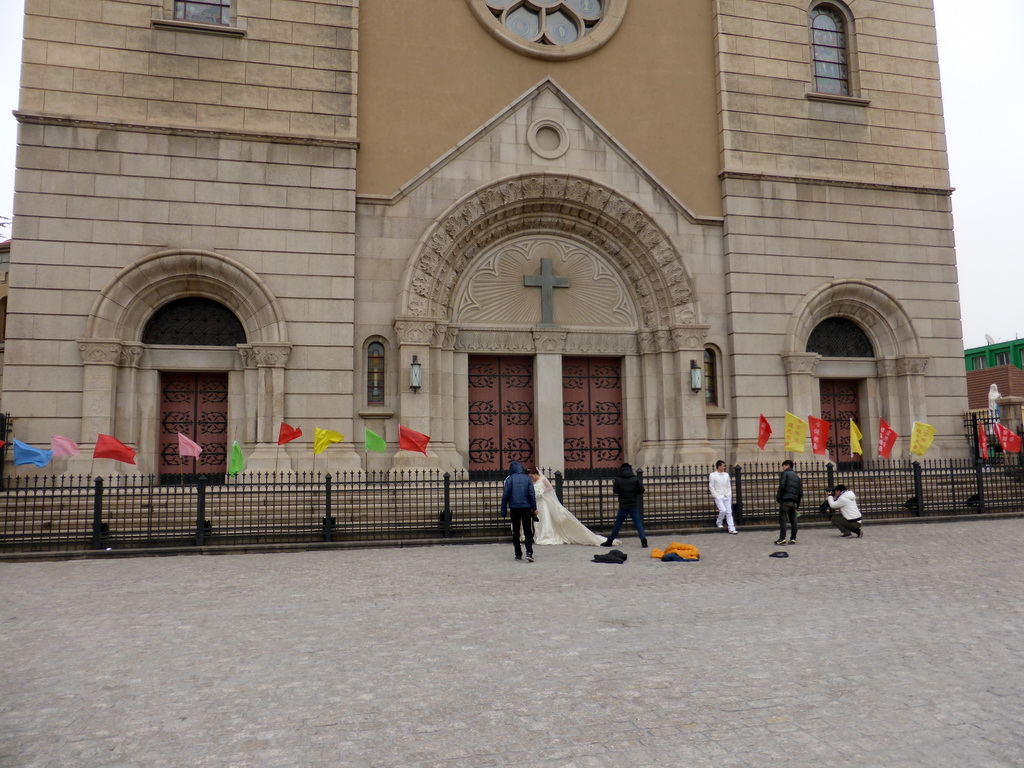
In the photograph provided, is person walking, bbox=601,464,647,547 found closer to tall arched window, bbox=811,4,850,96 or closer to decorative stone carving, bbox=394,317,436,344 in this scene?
decorative stone carving, bbox=394,317,436,344

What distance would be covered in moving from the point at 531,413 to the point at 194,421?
762 cm

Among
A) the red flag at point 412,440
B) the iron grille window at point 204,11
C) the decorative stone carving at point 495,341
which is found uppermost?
the iron grille window at point 204,11

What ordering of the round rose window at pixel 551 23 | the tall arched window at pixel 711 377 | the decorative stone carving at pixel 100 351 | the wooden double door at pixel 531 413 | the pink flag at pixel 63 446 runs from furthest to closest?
1. the tall arched window at pixel 711 377
2. the round rose window at pixel 551 23
3. the wooden double door at pixel 531 413
4. the decorative stone carving at pixel 100 351
5. the pink flag at pixel 63 446

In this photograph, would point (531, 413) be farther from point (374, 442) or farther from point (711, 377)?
point (374, 442)

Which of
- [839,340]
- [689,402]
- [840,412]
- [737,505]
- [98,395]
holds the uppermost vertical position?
[839,340]

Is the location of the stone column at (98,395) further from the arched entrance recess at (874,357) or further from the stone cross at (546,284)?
the arched entrance recess at (874,357)

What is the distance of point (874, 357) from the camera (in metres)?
19.8

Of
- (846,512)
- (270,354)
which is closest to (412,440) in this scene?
(270,354)

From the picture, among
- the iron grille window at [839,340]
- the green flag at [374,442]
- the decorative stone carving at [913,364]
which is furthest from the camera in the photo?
the iron grille window at [839,340]

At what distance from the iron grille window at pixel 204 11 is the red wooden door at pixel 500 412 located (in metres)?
9.51

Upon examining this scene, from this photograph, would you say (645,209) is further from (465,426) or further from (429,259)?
(465,426)

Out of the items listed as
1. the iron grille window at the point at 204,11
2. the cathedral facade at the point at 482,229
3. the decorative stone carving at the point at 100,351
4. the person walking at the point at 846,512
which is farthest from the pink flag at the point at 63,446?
the person walking at the point at 846,512

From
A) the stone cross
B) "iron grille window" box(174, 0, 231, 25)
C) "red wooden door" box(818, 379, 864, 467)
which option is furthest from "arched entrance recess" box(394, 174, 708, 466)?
"iron grille window" box(174, 0, 231, 25)

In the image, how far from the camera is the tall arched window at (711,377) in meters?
18.6
